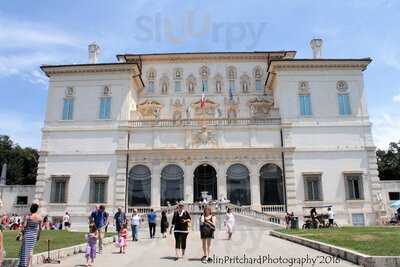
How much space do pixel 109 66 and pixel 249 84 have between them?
1523 cm

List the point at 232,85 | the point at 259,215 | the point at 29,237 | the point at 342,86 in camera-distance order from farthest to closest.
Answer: the point at 232,85, the point at 342,86, the point at 259,215, the point at 29,237

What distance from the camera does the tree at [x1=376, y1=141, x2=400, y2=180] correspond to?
65.2 m

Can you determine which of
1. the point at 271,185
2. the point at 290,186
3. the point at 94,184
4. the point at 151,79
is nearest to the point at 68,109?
the point at 94,184

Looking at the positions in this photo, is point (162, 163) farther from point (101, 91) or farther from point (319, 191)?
point (319, 191)

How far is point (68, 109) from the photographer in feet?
128

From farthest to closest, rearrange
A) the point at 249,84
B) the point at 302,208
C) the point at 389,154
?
the point at 389,154 → the point at 249,84 → the point at 302,208

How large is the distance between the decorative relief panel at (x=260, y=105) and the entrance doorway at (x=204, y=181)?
30.1 feet

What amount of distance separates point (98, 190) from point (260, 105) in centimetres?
1906

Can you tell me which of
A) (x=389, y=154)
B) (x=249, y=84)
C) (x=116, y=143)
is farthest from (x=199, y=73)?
(x=389, y=154)

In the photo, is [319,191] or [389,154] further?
[389,154]

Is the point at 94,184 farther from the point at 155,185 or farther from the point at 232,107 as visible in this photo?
the point at 232,107

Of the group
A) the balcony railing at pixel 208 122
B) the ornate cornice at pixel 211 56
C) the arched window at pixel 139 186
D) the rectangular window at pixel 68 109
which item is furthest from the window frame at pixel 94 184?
the ornate cornice at pixel 211 56

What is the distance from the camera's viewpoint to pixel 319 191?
35219 millimetres

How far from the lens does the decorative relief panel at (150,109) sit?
43000 millimetres
